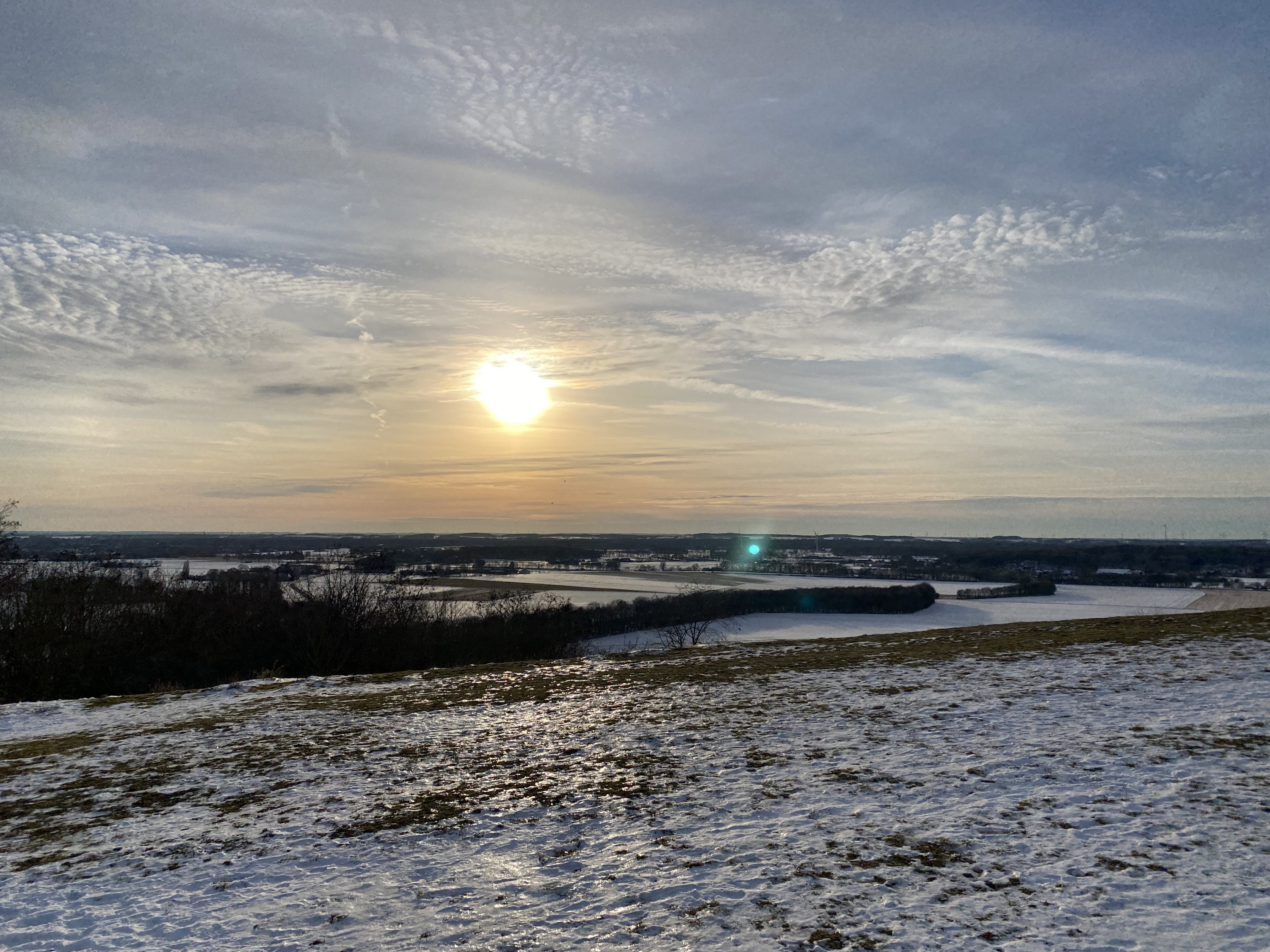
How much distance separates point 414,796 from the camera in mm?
9594

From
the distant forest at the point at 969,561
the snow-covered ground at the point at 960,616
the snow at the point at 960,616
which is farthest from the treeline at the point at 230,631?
the distant forest at the point at 969,561

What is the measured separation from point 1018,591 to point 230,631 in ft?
360

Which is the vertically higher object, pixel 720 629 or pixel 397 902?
pixel 397 902

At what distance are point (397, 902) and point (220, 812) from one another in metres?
3.93

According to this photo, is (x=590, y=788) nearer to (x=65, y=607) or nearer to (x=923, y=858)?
(x=923, y=858)

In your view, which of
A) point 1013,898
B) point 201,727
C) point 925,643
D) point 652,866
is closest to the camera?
point 1013,898

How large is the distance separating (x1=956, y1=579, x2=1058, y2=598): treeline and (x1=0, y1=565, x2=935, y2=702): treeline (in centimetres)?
7344

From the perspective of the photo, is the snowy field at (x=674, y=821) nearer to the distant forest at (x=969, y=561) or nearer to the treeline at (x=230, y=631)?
the treeline at (x=230, y=631)

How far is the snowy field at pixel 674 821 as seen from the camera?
6270 mm

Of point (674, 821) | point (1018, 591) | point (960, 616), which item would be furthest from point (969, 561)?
point (674, 821)

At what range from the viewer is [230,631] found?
1604 inches

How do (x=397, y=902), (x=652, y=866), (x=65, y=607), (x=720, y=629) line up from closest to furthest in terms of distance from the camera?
(x=397, y=902) < (x=652, y=866) < (x=65, y=607) < (x=720, y=629)

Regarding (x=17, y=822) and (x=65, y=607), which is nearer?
(x=17, y=822)

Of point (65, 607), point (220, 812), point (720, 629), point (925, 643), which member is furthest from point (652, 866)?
point (720, 629)
